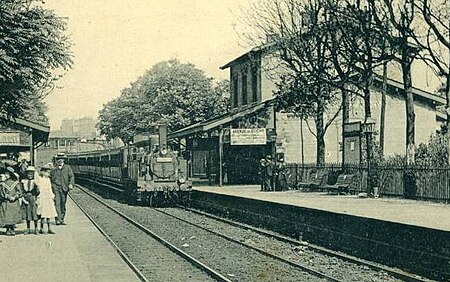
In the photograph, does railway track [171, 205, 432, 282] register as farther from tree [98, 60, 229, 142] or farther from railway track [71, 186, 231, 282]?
tree [98, 60, 229, 142]

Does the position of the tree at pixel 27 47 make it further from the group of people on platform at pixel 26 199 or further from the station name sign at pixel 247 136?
the station name sign at pixel 247 136

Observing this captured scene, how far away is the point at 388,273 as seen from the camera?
36.0 ft

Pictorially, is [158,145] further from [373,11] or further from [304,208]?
[304,208]

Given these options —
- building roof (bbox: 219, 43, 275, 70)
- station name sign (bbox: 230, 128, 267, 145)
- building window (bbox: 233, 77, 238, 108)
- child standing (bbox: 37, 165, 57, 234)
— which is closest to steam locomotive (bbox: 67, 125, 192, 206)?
station name sign (bbox: 230, 128, 267, 145)

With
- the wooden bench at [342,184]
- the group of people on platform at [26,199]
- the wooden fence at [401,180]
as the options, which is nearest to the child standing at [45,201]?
the group of people on platform at [26,199]

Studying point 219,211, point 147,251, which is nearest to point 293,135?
point 219,211

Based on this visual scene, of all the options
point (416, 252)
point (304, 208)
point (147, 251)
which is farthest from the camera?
point (304, 208)

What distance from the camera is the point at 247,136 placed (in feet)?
100.0

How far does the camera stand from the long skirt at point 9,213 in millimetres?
15359

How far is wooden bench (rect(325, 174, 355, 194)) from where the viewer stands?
24372mm

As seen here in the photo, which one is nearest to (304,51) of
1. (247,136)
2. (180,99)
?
(247,136)

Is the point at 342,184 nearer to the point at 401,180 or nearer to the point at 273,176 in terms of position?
the point at 401,180

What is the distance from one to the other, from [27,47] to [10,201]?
15.0ft

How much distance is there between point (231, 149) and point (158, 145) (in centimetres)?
994
